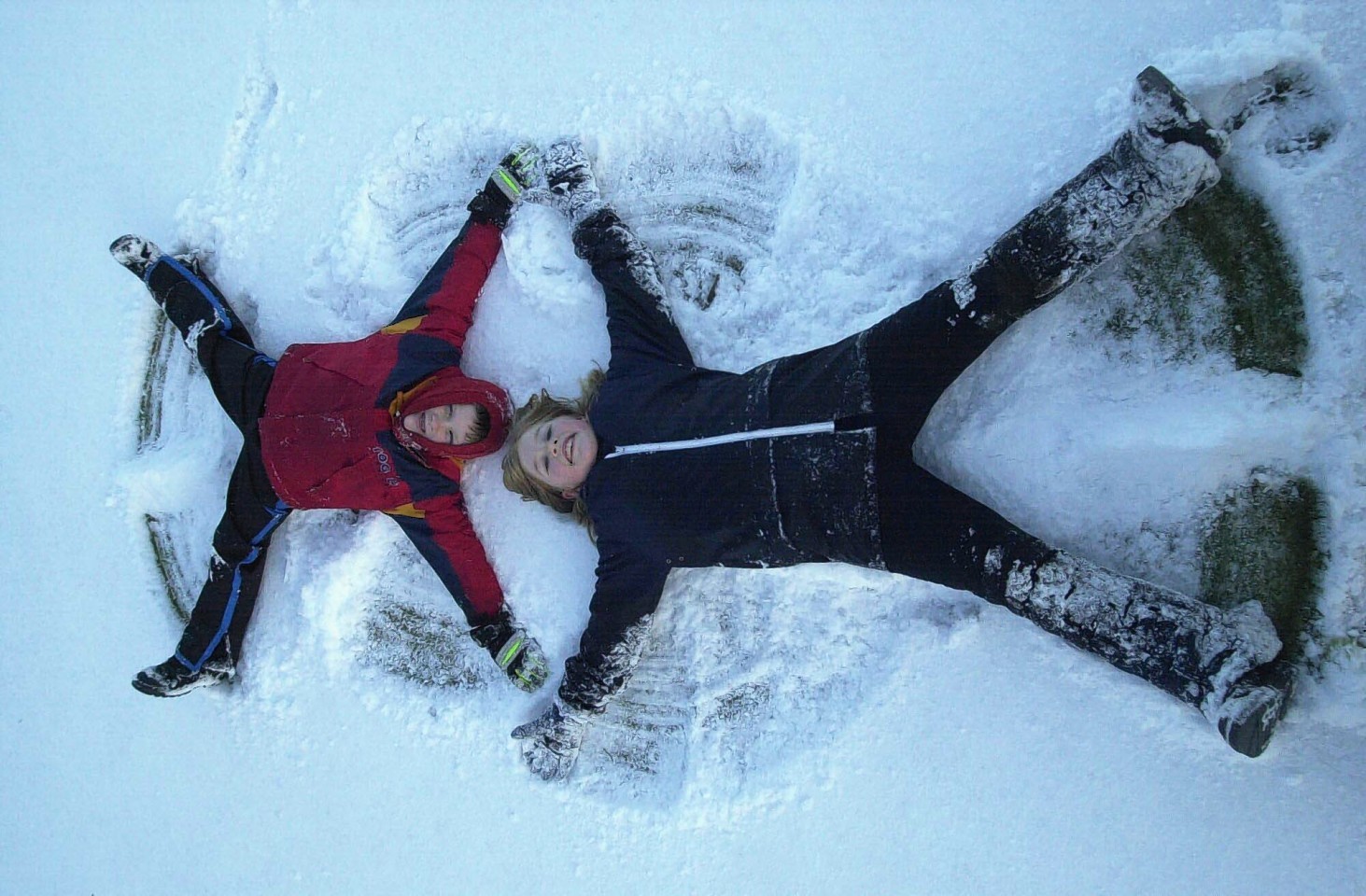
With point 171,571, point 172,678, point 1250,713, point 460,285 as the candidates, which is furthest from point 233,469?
point 1250,713

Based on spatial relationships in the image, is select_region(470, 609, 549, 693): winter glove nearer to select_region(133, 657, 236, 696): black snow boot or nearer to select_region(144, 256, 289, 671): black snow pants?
select_region(144, 256, 289, 671): black snow pants

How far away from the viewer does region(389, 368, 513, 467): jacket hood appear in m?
2.57

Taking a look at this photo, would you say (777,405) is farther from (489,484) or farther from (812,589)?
(489,484)

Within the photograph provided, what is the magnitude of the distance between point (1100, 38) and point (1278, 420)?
4.16ft

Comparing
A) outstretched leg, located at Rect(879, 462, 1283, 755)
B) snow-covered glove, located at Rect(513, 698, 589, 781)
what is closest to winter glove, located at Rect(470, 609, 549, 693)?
snow-covered glove, located at Rect(513, 698, 589, 781)

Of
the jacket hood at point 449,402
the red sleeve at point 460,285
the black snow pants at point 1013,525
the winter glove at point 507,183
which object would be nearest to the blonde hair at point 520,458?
the jacket hood at point 449,402

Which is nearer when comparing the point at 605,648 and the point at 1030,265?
the point at 1030,265

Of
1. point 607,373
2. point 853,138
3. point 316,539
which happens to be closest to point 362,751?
point 316,539

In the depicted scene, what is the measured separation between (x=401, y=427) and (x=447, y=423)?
194 millimetres

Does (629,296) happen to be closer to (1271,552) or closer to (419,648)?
(419,648)

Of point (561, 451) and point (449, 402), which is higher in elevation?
point (449, 402)

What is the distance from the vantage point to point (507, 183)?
2725mm

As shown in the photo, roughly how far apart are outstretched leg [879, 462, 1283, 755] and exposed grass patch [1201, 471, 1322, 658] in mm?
100

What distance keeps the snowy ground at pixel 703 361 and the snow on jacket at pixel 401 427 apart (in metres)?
0.17
